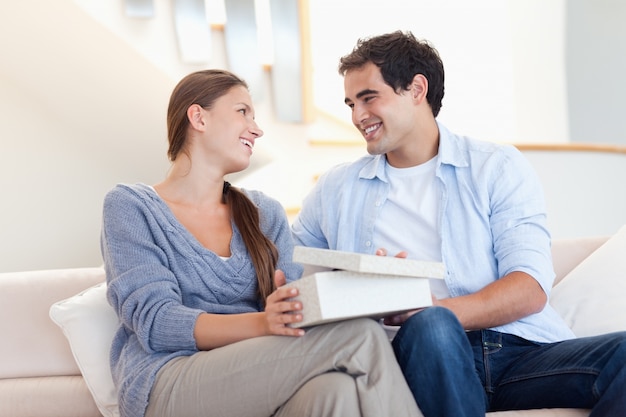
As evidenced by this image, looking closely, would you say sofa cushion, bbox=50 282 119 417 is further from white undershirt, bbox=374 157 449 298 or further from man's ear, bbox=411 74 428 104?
man's ear, bbox=411 74 428 104

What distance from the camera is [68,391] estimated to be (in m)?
1.93

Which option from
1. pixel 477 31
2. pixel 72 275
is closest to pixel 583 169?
pixel 477 31

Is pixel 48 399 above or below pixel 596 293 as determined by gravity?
below

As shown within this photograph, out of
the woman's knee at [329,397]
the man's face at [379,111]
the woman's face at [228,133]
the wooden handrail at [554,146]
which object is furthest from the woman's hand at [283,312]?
the wooden handrail at [554,146]

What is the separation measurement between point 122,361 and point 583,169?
2.78 metres

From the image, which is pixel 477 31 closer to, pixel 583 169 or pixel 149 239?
pixel 583 169

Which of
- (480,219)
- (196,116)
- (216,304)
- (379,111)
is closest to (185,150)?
(196,116)

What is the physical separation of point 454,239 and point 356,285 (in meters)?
0.55

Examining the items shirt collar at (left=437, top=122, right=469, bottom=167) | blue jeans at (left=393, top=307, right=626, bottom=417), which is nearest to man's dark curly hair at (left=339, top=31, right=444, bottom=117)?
shirt collar at (left=437, top=122, right=469, bottom=167)

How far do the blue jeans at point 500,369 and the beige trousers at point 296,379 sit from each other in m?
0.08

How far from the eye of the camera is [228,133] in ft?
6.06

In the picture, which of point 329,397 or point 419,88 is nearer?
point 329,397

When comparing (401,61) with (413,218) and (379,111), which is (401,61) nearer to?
(379,111)

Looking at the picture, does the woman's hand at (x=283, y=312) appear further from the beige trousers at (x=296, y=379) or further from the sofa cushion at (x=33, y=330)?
the sofa cushion at (x=33, y=330)
